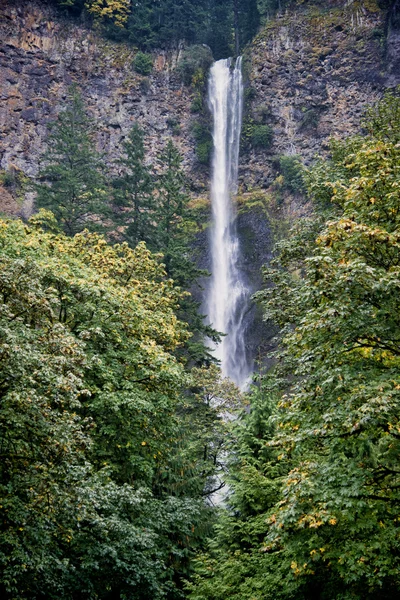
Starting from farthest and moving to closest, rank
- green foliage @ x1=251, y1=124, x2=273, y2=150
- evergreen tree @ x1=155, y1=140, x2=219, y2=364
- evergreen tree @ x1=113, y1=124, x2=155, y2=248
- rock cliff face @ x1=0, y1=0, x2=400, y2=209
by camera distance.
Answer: green foliage @ x1=251, y1=124, x2=273, y2=150
rock cliff face @ x1=0, y1=0, x2=400, y2=209
evergreen tree @ x1=113, y1=124, x2=155, y2=248
evergreen tree @ x1=155, y1=140, x2=219, y2=364

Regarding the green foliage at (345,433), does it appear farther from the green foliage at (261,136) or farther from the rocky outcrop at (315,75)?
the green foliage at (261,136)

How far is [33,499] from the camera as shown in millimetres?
9266

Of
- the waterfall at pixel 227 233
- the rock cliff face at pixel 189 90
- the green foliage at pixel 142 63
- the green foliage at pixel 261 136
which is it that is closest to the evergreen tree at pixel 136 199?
the waterfall at pixel 227 233

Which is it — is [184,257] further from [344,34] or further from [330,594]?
[344,34]

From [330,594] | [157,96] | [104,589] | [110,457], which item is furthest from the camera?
[157,96]

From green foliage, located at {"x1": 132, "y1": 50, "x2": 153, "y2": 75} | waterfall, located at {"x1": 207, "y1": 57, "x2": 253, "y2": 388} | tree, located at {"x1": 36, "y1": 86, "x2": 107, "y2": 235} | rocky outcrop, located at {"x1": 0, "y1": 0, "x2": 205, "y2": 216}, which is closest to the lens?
tree, located at {"x1": 36, "y1": 86, "x2": 107, "y2": 235}

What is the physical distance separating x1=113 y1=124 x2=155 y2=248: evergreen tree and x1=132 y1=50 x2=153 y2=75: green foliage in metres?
16.7

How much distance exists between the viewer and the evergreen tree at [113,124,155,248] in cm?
2881

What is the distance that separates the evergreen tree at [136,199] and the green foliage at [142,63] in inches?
656

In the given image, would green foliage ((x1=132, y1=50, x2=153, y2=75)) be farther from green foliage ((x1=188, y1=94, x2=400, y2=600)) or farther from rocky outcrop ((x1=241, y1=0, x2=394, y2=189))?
green foliage ((x1=188, y1=94, x2=400, y2=600))

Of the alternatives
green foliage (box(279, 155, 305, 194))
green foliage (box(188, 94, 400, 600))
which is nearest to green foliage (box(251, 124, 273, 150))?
green foliage (box(279, 155, 305, 194))

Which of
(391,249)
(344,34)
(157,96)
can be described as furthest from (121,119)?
(391,249)

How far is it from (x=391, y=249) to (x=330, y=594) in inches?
219

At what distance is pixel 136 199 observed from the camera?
104 feet
